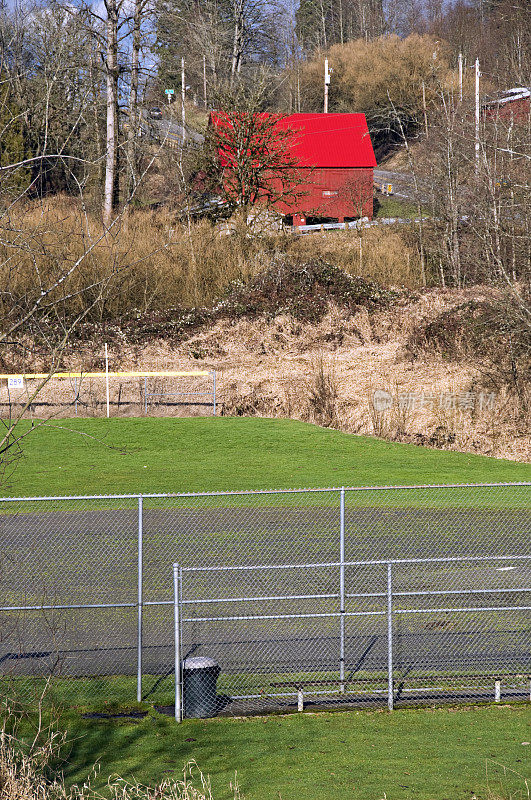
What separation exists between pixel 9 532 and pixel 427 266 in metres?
26.4

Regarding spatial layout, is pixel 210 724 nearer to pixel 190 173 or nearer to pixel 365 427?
pixel 365 427

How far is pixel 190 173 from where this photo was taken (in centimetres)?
4016

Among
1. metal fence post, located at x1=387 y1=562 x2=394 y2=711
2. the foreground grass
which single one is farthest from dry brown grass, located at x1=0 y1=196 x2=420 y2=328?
the foreground grass

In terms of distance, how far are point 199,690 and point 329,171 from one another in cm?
4118

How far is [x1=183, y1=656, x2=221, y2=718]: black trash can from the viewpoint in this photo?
29.0 ft

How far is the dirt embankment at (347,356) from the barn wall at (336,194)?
8811mm

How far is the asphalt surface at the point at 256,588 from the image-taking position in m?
10.3

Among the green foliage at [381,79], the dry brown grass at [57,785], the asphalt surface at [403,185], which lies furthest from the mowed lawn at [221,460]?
the green foliage at [381,79]

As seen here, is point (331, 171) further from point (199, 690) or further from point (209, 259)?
point (199, 690)

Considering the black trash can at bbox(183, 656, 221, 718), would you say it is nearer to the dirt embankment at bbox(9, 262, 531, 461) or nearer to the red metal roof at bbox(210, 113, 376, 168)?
the dirt embankment at bbox(9, 262, 531, 461)

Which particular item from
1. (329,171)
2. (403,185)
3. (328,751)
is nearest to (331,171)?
(329,171)

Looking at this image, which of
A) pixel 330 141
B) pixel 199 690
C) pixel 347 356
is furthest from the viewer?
pixel 330 141

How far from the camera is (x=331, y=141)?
1924 inches

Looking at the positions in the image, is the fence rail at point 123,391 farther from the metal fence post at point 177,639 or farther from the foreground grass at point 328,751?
the foreground grass at point 328,751
